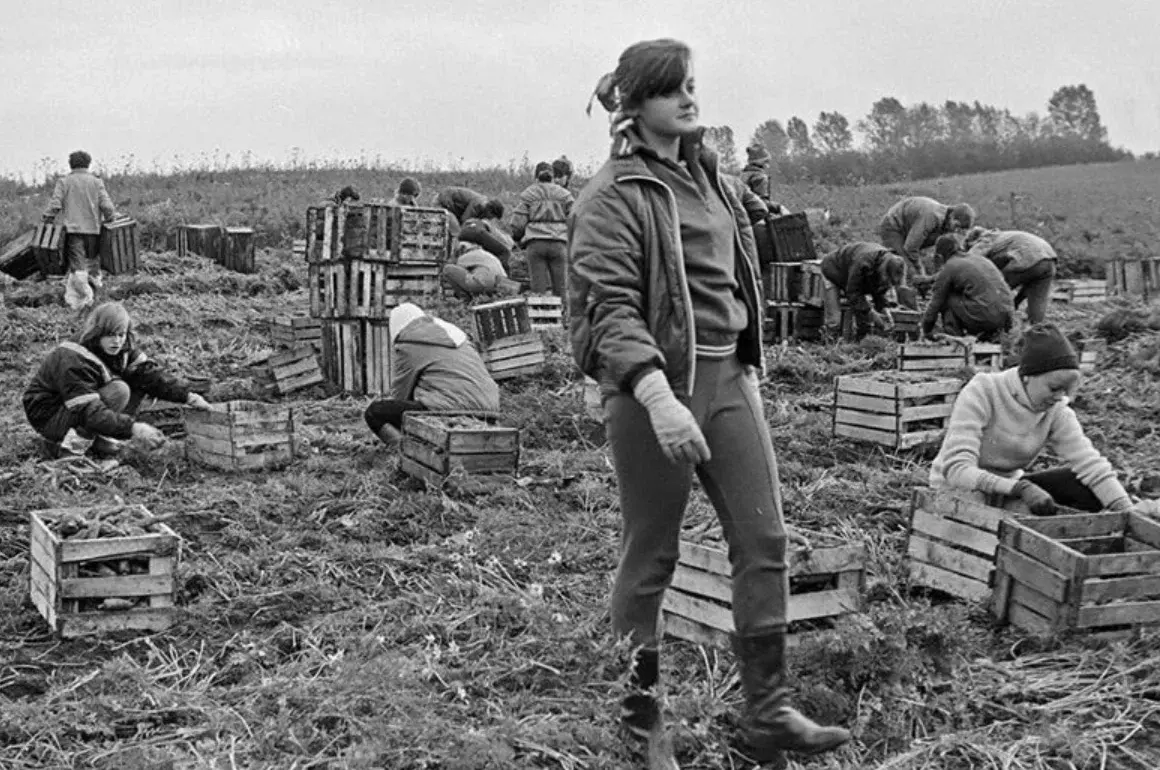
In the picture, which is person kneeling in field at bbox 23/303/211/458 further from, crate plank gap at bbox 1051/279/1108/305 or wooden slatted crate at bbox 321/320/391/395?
crate plank gap at bbox 1051/279/1108/305

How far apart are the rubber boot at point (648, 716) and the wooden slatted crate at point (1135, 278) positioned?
15.5 metres

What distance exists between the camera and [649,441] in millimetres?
3576

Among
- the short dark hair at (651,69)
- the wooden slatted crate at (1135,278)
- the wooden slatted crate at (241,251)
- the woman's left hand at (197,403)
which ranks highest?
the short dark hair at (651,69)

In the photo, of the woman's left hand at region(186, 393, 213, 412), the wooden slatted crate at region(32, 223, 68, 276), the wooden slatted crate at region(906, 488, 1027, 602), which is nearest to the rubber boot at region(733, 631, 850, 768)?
the wooden slatted crate at region(906, 488, 1027, 602)

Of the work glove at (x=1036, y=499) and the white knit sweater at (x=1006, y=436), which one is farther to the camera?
the white knit sweater at (x=1006, y=436)

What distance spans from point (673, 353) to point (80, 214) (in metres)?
12.3

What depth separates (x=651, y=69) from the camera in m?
3.53

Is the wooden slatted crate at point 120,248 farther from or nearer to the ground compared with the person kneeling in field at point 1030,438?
farther from the ground

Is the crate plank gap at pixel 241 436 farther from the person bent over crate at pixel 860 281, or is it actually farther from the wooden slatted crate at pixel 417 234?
the person bent over crate at pixel 860 281

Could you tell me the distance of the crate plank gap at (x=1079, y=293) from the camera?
17219 mm

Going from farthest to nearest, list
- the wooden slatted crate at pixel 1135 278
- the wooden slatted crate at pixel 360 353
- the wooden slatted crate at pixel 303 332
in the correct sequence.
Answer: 1. the wooden slatted crate at pixel 1135 278
2. the wooden slatted crate at pixel 303 332
3. the wooden slatted crate at pixel 360 353

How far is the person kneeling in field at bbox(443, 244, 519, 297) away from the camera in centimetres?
1320

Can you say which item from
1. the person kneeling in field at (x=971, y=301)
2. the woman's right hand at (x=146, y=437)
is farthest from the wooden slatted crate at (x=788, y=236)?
the woman's right hand at (x=146, y=437)

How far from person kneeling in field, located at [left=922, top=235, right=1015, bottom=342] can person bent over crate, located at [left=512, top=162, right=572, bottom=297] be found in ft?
12.3
